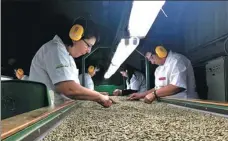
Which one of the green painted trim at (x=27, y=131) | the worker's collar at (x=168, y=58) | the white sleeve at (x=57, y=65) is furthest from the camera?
the worker's collar at (x=168, y=58)

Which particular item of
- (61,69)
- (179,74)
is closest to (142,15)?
(61,69)

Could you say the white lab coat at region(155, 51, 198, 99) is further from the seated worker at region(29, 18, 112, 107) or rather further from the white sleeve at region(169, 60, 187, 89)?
the seated worker at region(29, 18, 112, 107)

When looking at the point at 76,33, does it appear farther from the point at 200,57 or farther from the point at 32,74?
the point at 200,57

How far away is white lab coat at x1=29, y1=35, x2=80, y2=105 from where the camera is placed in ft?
8.09

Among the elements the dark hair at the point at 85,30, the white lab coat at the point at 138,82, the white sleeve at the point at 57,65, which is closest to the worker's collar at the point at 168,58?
the dark hair at the point at 85,30

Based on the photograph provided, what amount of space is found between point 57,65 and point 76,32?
36 cm

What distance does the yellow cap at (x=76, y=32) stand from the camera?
2.61 m

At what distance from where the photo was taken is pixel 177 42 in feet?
19.7

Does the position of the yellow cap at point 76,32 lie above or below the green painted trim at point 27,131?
above

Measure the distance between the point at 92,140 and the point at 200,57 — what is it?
3843 mm

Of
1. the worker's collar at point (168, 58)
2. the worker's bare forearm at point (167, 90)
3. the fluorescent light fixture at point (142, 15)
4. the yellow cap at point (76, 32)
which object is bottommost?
the worker's bare forearm at point (167, 90)

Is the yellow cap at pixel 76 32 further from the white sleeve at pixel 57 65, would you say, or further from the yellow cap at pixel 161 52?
the yellow cap at pixel 161 52

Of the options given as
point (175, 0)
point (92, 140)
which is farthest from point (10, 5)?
point (92, 140)

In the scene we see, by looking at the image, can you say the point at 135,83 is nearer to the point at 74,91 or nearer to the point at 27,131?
the point at 74,91
